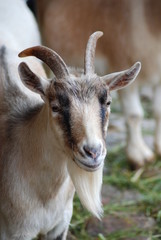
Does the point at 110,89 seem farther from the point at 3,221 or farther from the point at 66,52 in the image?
the point at 66,52

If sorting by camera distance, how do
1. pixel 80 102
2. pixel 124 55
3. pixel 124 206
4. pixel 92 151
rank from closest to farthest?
pixel 92 151 < pixel 80 102 < pixel 124 206 < pixel 124 55

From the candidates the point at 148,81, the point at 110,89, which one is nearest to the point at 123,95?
the point at 148,81

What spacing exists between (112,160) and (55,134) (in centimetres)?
266

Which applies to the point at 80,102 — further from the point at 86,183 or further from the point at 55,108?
the point at 86,183

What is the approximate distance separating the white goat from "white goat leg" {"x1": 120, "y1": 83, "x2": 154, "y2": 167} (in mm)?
1769

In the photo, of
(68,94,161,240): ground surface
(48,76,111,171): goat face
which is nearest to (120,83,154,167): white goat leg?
(68,94,161,240): ground surface

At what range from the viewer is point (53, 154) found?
3.31 metres

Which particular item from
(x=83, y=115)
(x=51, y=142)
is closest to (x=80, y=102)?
(x=83, y=115)

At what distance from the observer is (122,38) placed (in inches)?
215

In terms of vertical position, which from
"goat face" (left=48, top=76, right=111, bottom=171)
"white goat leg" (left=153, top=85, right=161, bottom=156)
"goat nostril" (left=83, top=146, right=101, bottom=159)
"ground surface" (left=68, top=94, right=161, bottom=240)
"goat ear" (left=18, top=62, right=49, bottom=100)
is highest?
"goat ear" (left=18, top=62, right=49, bottom=100)

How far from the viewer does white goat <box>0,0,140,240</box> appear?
2.97 meters

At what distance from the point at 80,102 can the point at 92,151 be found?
285mm

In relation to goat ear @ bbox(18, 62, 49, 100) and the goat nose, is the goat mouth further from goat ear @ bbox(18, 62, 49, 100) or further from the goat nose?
goat ear @ bbox(18, 62, 49, 100)

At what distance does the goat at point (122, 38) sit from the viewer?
17.5 feet
